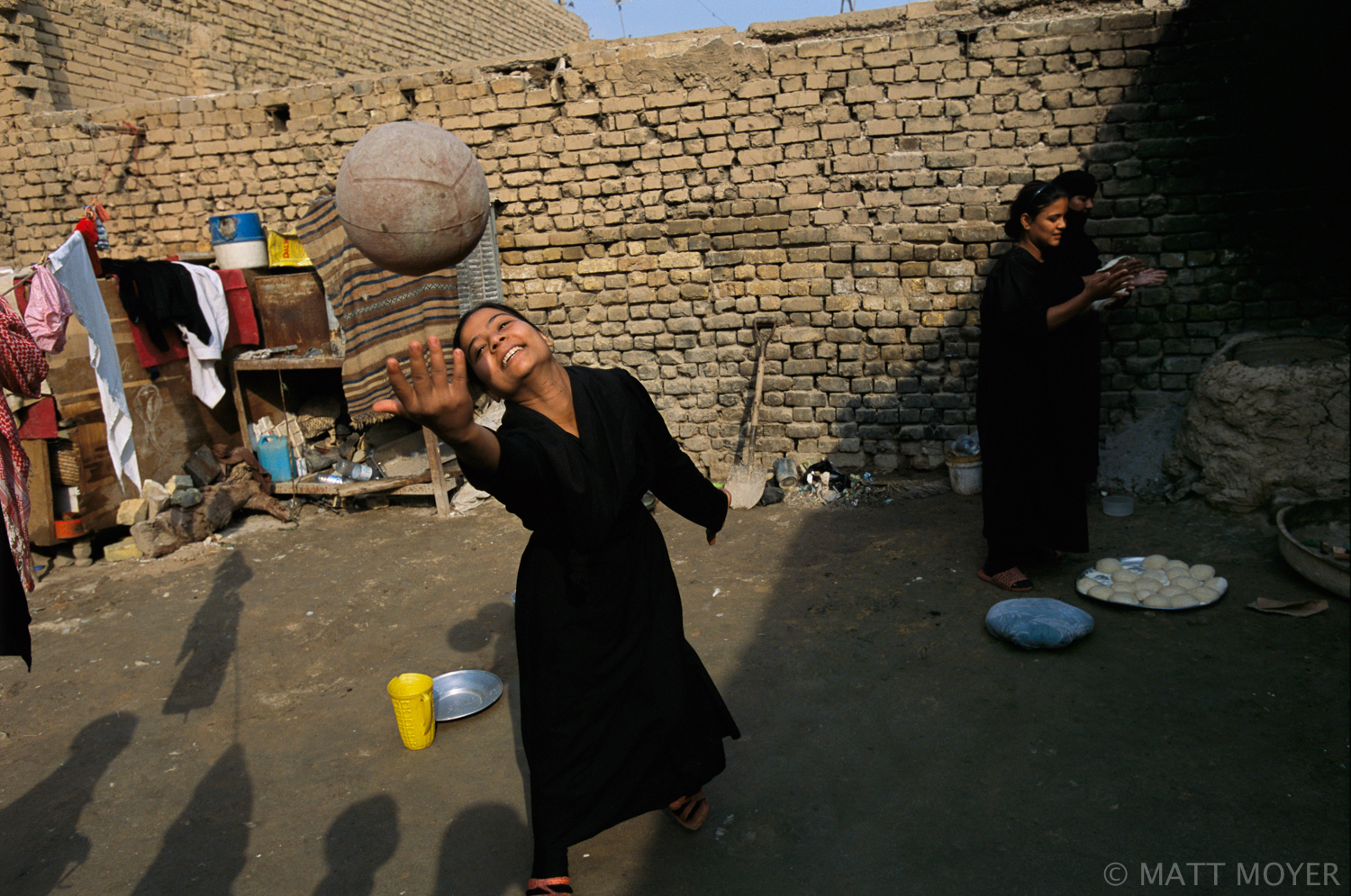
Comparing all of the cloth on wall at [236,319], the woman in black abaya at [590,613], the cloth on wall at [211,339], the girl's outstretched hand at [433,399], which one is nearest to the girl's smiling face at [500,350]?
the woman in black abaya at [590,613]

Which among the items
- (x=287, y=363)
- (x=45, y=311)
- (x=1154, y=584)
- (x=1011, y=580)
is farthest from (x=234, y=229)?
(x=1154, y=584)

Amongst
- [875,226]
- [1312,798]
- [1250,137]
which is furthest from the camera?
[875,226]

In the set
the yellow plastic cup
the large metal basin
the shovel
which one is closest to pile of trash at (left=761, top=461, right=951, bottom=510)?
the shovel

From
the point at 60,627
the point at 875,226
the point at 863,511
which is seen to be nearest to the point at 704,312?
the point at 875,226

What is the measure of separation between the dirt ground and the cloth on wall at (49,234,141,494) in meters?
1.17

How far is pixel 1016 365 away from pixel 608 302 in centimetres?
355

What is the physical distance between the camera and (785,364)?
6.48 m

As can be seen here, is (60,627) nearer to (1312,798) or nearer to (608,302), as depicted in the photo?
(608,302)

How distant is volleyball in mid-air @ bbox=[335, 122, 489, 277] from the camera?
3145 millimetres

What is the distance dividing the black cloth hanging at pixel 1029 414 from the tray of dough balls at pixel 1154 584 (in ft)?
0.69

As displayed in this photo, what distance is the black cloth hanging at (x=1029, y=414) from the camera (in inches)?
Result: 163

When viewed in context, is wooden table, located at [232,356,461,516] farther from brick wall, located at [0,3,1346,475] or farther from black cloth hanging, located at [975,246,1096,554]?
black cloth hanging, located at [975,246,1096,554]

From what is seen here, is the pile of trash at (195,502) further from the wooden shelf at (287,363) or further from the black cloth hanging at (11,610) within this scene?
the black cloth hanging at (11,610)

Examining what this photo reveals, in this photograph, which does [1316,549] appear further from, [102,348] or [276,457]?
[102,348]
